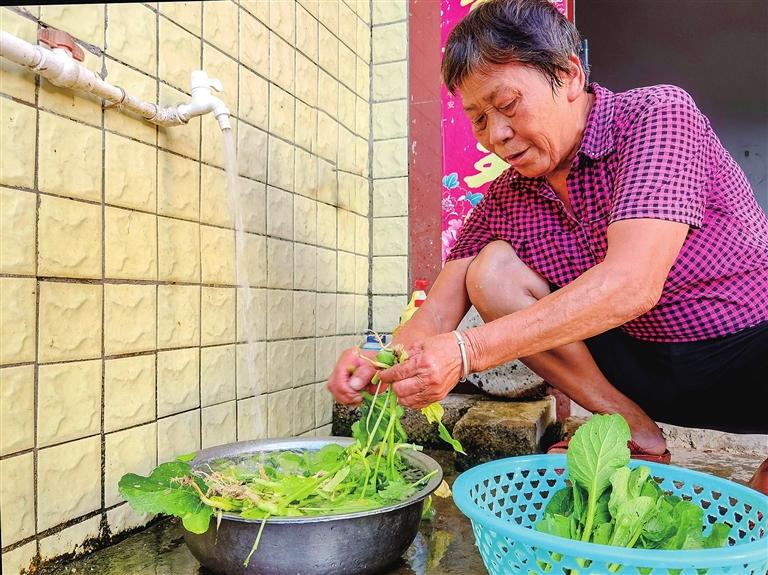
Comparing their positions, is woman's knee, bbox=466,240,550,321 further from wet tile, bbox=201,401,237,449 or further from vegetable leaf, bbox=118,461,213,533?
vegetable leaf, bbox=118,461,213,533

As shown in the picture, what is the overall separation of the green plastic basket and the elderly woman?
0.24 metres

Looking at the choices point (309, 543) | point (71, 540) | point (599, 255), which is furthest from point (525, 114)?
point (71, 540)

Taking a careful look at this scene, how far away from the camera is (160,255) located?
1.43m

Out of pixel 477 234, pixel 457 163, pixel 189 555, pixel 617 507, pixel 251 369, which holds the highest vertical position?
pixel 457 163

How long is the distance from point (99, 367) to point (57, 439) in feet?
0.54

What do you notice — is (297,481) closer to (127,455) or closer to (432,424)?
(127,455)

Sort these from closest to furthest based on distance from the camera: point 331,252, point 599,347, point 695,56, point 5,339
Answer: point 5,339 < point 599,347 < point 331,252 < point 695,56

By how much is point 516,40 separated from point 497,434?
1.12m

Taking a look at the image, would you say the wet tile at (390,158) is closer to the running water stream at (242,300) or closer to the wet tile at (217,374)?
the running water stream at (242,300)

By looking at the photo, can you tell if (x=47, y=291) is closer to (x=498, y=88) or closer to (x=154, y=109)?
(x=154, y=109)

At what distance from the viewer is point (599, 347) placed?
5.22 feet

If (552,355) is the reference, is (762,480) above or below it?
below

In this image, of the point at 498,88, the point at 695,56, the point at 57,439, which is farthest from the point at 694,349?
the point at 695,56

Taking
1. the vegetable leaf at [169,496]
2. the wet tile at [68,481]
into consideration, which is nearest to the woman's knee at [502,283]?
the vegetable leaf at [169,496]
